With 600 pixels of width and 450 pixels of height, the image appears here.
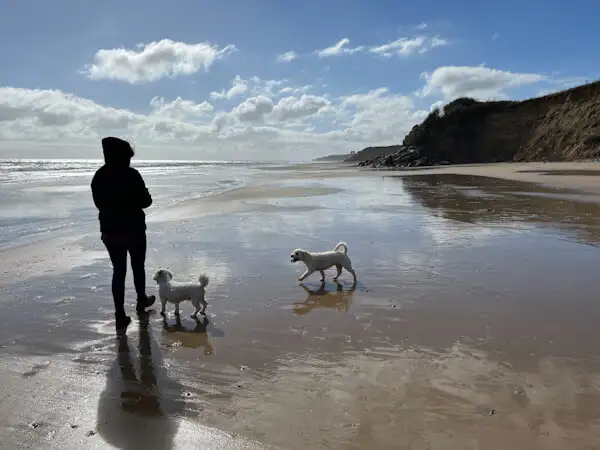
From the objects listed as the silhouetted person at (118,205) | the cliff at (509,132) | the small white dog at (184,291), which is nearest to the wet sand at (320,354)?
the small white dog at (184,291)

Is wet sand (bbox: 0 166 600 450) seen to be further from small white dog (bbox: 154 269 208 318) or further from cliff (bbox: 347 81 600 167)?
cliff (bbox: 347 81 600 167)

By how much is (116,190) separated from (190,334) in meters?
2.05

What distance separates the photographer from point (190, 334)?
18.2ft

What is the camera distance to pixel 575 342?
4918mm

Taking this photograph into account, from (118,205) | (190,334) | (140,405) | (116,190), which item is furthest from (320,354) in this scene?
(116,190)

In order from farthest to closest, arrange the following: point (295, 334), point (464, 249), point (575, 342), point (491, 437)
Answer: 1. point (464, 249)
2. point (295, 334)
3. point (575, 342)
4. point (491, 437)

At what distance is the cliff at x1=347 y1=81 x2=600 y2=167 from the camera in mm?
47094

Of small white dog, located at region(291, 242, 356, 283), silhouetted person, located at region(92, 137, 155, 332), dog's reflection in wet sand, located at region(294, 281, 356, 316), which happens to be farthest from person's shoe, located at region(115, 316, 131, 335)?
small white dog, located at region(291, 242, 356, 283)

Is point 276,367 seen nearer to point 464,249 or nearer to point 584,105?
point 464,249

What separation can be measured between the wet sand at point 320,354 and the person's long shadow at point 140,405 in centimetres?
2

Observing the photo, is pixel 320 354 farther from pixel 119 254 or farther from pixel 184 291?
pixel 119 254

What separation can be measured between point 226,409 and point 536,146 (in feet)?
188

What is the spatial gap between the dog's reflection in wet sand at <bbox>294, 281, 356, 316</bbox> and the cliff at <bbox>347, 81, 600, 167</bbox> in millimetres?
45362

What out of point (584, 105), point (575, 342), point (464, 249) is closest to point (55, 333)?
point (575, 342)
